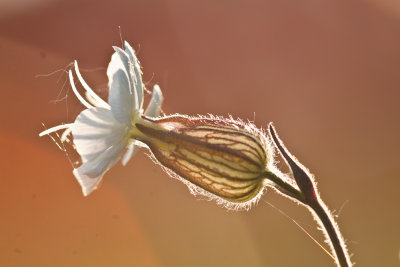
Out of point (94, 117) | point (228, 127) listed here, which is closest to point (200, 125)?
point (228, 127)

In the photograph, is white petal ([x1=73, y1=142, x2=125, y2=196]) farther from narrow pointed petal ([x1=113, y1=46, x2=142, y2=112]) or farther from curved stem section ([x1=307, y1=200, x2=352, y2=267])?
curved stem section ([x1=307, y1=200, x2=352, y2=267])

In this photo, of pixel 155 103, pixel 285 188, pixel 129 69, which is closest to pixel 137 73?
pixel 129 69

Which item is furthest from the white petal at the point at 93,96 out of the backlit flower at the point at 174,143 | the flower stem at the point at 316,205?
the flower stem at the point at 316,205

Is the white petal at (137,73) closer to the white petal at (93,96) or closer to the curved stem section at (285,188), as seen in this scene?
the white petal at (93,96)

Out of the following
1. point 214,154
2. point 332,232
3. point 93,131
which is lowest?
point 332,232

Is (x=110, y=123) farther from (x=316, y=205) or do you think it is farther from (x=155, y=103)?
(x=316, y=205)

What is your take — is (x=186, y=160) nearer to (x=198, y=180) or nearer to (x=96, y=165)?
(x=198, y=180)

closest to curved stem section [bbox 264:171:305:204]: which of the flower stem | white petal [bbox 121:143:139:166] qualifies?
the flower stem
